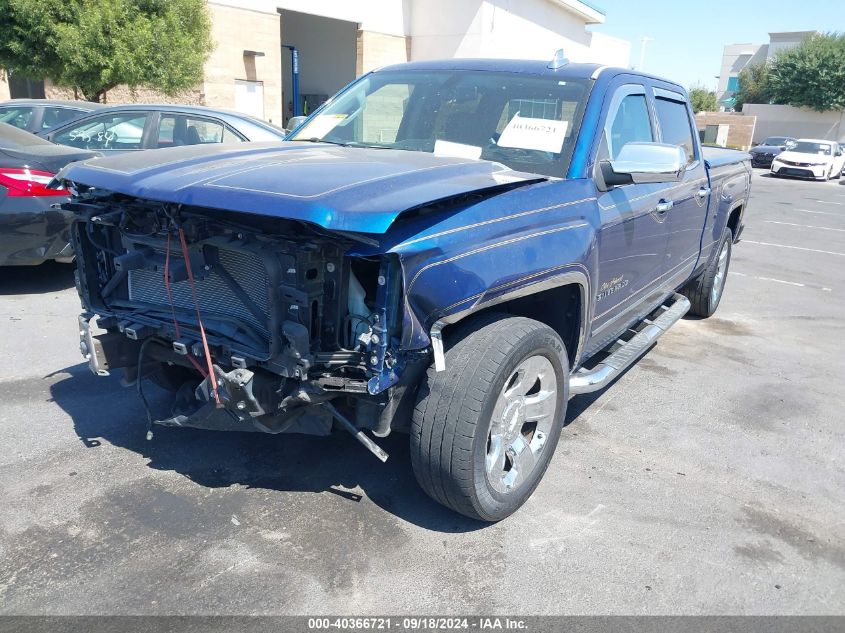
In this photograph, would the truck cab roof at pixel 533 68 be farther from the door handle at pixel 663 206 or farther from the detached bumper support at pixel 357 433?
the detached bumper support at pixel 357 433

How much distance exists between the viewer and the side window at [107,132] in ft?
26.9

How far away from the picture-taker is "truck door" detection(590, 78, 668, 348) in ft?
12.4

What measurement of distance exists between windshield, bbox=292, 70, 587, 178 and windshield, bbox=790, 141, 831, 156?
28215mm

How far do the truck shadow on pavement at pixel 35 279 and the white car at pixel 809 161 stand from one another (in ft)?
89.9

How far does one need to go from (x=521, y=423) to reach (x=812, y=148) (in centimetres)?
2984

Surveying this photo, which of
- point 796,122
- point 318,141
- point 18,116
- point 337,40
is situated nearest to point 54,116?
point 18,116

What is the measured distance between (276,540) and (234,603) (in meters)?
0.42

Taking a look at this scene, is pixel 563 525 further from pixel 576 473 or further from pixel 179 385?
pixel 179 385

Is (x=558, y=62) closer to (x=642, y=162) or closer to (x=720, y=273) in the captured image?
(x=642, y=162)

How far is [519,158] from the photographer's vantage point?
12.3 ft

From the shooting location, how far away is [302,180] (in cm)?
271

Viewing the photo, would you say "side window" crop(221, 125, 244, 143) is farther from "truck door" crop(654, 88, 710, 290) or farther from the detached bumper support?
the detached bumper support

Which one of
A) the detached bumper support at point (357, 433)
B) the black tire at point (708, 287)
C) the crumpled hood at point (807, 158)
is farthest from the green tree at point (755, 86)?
the detached bumper support at point (357, 433)

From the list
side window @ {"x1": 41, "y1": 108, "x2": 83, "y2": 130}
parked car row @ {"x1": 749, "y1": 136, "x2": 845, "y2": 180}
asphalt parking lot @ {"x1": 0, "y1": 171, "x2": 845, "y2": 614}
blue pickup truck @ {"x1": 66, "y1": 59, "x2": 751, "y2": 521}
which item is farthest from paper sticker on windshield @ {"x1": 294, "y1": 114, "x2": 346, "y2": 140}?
parked car row @ {"x1": 749, "y1": 136, "x2": 845, "y2": 180}
